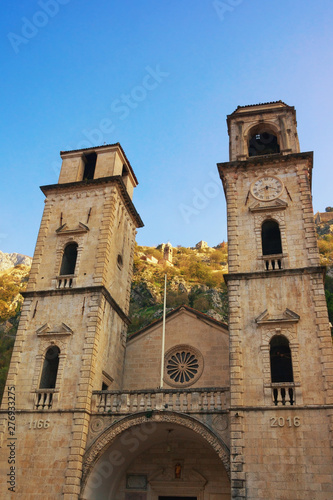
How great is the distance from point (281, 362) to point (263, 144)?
10367 mm

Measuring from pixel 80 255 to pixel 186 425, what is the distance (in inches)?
323

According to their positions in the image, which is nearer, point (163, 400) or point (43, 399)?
point (163, 400)

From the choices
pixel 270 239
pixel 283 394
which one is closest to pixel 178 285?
pixel 270 239

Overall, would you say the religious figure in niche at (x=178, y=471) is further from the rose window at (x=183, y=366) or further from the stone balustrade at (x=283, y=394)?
the stone balustrade at (x=283, y=394)

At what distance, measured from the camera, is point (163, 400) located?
53.8 feet

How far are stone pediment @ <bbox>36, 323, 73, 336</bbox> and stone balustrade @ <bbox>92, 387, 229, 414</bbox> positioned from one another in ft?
8.47

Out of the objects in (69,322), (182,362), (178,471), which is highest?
(69,322)

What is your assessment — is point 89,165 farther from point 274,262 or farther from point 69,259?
point 274,262

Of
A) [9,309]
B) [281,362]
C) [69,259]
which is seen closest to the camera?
[281,362]

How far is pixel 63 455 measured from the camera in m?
15.8

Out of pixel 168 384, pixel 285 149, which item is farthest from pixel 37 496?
pixel 285 149

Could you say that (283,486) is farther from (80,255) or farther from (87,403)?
(80,255)

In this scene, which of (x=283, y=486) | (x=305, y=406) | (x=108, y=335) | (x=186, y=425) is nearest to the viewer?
(x=283, y=486)

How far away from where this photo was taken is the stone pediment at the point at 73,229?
20.6 metres
